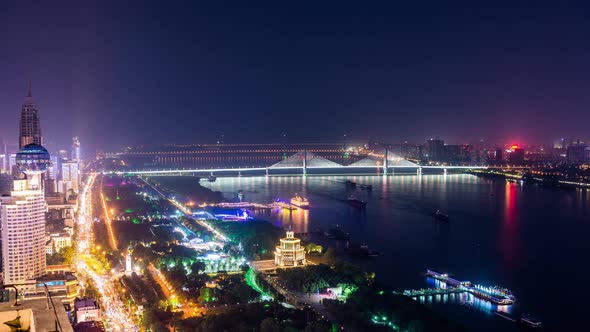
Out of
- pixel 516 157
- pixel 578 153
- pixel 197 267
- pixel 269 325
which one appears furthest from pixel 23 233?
pixel 578 153

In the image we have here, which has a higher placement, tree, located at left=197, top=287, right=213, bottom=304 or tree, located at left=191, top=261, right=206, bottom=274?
tree, located at left=191, top=261, right=206, bottom=274

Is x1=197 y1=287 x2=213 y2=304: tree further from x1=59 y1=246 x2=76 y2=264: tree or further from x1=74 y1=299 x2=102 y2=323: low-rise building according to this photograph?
x1=59 y1=246 x2=76 y2=264: tree

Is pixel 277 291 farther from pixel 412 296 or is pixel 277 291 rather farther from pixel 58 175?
pixel 58 175

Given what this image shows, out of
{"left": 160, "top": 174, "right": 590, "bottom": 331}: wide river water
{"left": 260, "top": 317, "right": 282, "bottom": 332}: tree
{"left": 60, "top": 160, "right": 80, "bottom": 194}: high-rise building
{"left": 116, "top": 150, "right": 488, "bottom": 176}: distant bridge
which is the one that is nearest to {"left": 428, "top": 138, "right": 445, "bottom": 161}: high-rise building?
{"left": 116, "top": 150, "right": 488, "bottom": 176}: distant bridge

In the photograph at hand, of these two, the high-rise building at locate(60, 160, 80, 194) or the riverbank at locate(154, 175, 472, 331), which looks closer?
the riverbank at locate(154, 175, 472, 331)

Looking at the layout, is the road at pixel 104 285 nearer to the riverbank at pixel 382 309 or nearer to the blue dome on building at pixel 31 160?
the blue dome on building at pixel 31 160

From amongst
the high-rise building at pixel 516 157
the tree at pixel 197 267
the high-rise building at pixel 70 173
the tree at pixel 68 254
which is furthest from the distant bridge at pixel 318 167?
the tree at pixel 197 267

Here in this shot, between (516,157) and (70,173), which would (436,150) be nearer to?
(516,157)
